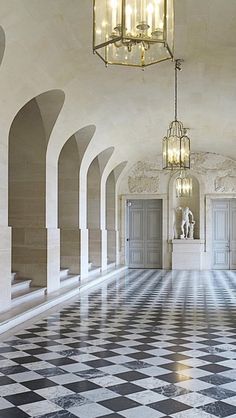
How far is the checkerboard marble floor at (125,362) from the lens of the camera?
4.52 meters

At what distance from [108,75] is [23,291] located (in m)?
4.59

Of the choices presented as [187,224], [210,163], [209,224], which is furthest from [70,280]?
[210,163]

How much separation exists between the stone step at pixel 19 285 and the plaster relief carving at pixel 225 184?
10.6 metres

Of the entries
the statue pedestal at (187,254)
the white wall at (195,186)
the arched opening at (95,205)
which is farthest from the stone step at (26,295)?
the white wall at (195,186)

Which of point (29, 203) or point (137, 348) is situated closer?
point (137, 348)

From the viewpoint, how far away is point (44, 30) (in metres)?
7.74

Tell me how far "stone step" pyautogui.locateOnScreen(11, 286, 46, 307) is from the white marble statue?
9895 mm

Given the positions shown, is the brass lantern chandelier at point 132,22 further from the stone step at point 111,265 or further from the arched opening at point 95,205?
the stone step at point 111,265

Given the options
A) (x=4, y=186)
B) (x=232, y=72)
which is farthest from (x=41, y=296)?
(x=232, y=72)

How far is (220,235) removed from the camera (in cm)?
2027

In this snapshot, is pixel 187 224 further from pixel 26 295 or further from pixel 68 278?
pixel 26 295

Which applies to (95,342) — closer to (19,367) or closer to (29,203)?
(19,367)

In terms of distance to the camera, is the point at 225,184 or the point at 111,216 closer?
the point at 225,184

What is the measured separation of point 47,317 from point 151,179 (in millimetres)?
12000
